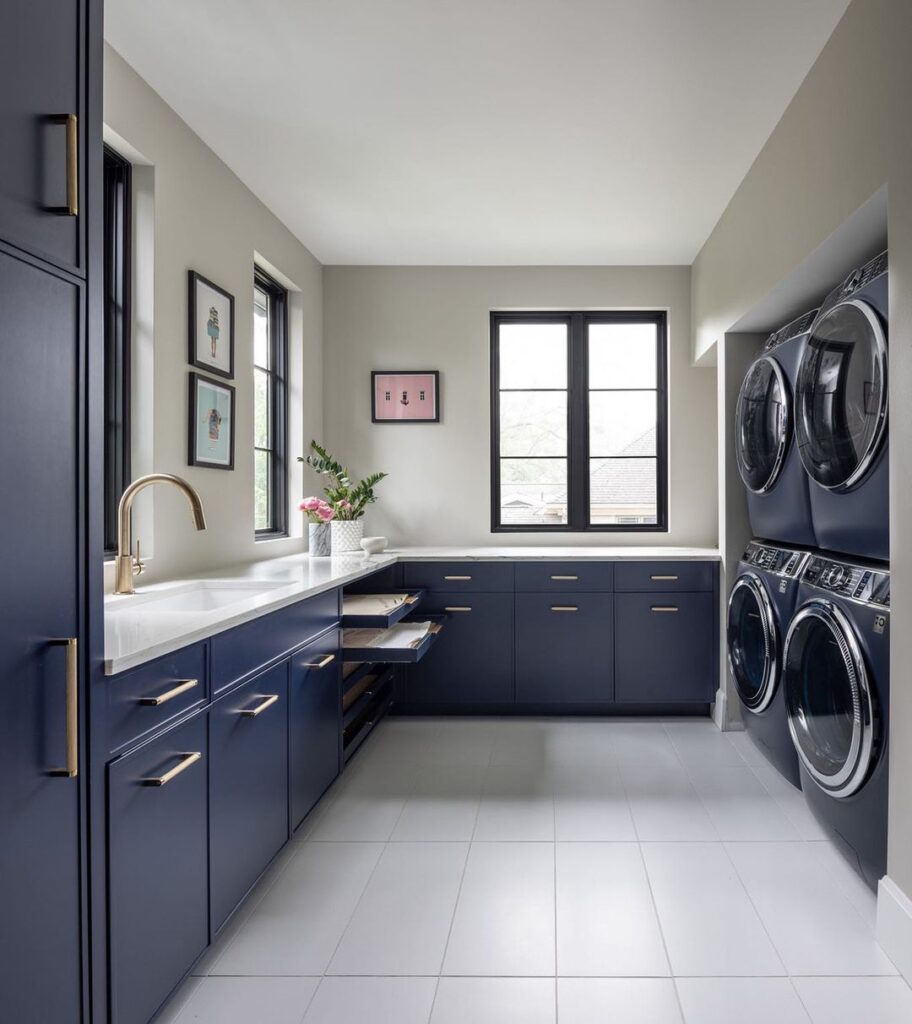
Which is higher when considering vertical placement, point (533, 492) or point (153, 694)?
point (533, 492)

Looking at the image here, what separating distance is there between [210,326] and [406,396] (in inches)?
62.9

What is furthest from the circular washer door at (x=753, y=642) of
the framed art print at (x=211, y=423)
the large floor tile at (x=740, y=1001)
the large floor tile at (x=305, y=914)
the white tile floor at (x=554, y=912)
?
the framed art print at (x=211, y=423)

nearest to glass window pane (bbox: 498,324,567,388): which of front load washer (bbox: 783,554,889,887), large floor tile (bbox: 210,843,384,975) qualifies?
front load washer (bbox: 783,554,889,887)

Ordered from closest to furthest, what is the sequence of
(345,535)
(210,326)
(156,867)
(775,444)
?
(156,867) < (775,444) < (210,326) < (345,535)

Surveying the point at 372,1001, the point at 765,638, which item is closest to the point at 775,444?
the point at 765,638

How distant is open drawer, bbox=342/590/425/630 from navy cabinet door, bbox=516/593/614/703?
2.01ft

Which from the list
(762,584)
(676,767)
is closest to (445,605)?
(676,767)

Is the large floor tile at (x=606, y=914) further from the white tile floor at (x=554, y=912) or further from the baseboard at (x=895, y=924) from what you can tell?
the baseboard at (x=895, y=924)

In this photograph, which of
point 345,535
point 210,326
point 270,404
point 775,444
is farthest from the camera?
point 270,404

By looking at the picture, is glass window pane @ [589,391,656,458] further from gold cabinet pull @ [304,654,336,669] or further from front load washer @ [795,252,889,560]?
gold cabinet pull @ [304,654,336,669]

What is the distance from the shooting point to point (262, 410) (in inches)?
147

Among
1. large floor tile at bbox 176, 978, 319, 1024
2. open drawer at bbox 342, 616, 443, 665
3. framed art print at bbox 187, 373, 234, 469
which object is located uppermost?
framed art print at bbox 187, 373, 234, 469

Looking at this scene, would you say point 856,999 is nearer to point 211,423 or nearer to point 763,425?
point 763,425

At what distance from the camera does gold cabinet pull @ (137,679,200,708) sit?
1.38 m
